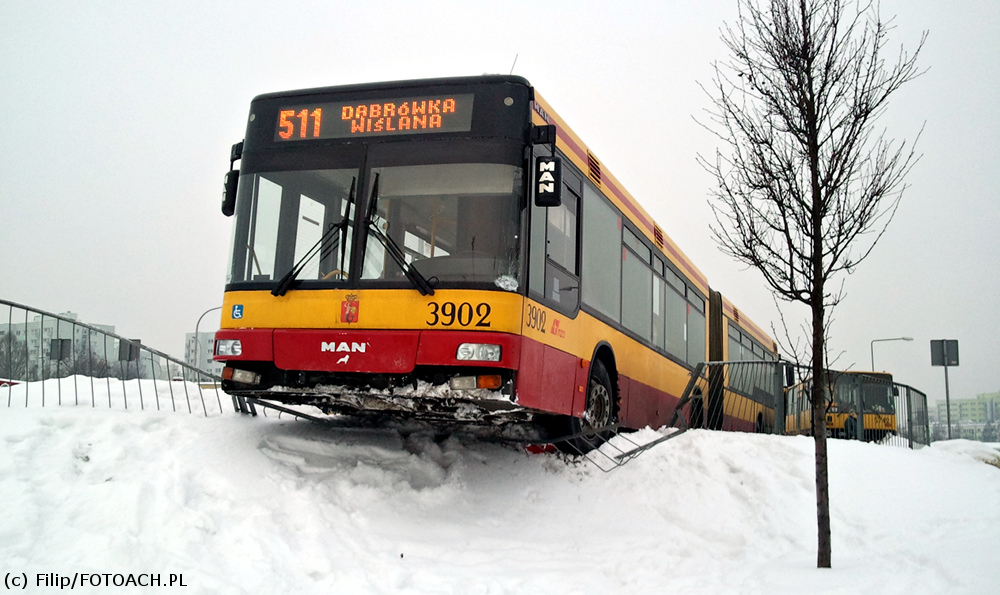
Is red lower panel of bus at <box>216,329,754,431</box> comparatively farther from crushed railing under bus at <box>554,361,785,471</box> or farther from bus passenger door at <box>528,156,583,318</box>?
crushed railing under bus at <box>554,361,785,471</box>

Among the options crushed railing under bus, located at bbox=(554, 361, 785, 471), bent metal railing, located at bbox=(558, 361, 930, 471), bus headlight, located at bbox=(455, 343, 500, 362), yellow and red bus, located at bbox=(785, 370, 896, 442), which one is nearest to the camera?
bus headlight, located at bbox=(455, 343, 500, 362)

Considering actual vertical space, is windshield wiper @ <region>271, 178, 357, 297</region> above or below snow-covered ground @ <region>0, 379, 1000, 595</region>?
above

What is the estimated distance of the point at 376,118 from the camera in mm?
7738

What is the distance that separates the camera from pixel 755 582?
6.12 m

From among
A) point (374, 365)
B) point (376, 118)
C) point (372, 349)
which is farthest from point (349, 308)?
point (376, 118)

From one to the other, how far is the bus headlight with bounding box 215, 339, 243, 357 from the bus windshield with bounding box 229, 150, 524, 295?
60 centimetres

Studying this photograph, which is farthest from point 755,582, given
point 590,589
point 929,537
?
point 929,537

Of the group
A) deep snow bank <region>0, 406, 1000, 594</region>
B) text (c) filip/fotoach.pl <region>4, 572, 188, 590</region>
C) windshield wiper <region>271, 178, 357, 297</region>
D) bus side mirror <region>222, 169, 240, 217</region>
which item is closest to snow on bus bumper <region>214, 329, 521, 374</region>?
windshield wiper <region>271, 178, 357, 297</region>

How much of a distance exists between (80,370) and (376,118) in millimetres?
5125

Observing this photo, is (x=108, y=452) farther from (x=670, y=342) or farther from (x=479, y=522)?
(x=670, y=342)

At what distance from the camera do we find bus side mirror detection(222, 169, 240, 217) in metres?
8.20

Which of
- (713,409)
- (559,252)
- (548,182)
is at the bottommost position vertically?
(713,409)

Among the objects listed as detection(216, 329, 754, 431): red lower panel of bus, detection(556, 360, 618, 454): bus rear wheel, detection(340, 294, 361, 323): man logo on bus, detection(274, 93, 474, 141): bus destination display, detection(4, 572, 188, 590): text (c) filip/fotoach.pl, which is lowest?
detection(4, 572, 188, 590): text (c) filip/fotoach.pl

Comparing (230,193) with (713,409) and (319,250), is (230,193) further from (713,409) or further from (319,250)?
(713,409)
